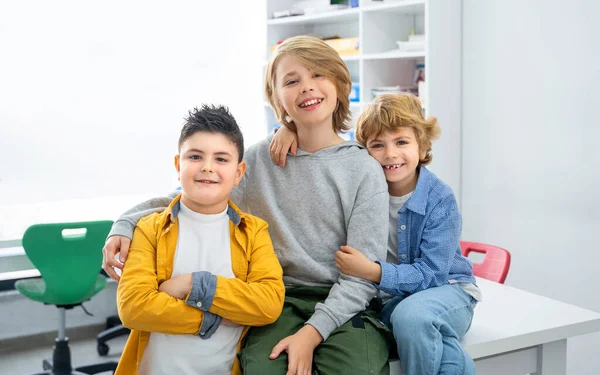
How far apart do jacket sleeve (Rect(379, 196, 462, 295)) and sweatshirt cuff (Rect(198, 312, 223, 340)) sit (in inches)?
14.4

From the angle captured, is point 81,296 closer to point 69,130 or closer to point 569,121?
point 69,130

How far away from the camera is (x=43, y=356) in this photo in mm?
3758

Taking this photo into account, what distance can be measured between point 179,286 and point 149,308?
0.25ft

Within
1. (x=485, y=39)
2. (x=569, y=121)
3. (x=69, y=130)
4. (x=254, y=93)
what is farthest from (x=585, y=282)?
(x=69, y=130)

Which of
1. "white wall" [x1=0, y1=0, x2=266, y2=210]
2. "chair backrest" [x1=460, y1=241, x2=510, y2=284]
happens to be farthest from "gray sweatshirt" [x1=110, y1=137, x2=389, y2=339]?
"white wall" [x1=0, y1=0, x2=266, y2=210]

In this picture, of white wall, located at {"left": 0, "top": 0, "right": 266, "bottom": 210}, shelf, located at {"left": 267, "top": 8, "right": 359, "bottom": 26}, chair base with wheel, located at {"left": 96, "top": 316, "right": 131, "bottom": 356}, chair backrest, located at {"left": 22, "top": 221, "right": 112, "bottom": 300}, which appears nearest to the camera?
chair backrest, located at {"left": 22, "top": 221, "right": 112, "bottom": 300}

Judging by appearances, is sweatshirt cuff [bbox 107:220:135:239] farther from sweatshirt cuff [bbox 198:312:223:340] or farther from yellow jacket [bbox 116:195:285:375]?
sweatshirt cuff [bbox 198:312:223:340]

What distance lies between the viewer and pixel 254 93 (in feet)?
15.8

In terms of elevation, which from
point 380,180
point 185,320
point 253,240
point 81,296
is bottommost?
point 81,296

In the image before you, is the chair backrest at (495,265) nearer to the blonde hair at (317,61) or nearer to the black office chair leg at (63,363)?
the blonde hair at (317,61)

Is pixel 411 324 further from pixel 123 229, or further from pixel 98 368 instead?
pixel 98 368

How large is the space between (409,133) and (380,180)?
158 millimetres

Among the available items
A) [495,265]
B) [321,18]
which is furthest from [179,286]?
[321,18]

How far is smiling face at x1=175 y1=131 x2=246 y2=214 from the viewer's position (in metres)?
1.50
